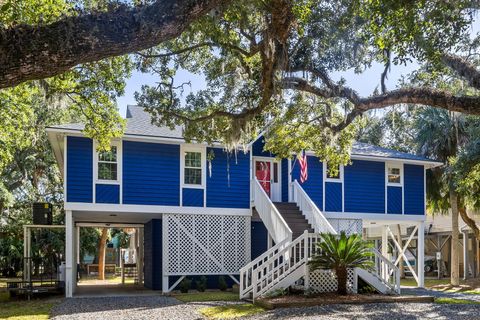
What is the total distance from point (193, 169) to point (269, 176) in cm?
341

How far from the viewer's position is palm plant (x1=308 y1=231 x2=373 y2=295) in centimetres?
1286

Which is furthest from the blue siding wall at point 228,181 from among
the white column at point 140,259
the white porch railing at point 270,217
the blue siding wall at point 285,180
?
the white column at point 140,259

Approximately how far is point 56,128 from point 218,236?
20.3 feet

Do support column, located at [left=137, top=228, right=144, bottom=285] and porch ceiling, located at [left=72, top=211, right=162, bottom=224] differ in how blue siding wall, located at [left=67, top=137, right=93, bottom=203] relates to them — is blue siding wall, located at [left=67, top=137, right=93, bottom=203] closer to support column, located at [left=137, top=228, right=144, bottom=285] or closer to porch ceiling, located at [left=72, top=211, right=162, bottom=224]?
porch ceiling, located at [left=72, top=211, right=162, bottom=224]

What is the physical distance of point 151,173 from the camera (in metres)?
16.6

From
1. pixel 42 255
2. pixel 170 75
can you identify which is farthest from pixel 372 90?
pixel 42 255

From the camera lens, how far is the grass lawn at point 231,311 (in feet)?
35.4

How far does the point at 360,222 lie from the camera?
19109 mm

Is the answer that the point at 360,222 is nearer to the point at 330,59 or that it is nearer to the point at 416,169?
the point at 416,169

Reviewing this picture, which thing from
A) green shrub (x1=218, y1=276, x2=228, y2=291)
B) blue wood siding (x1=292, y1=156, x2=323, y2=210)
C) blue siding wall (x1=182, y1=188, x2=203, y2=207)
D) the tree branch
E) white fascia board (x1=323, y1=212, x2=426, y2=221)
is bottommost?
green shrub (x1=218, y1=276, x2=228, y2=291)

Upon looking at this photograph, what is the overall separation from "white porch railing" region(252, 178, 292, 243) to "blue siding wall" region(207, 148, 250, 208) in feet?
1.32

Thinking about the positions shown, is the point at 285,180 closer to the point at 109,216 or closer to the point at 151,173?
the point at 151,173

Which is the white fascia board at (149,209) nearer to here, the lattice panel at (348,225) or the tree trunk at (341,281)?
the lattice panel at (348,225)

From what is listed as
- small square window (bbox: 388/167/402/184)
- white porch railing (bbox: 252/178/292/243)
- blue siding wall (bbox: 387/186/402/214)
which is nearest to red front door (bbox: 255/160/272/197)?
white porch railing (bbox: 252/178/292/243)
